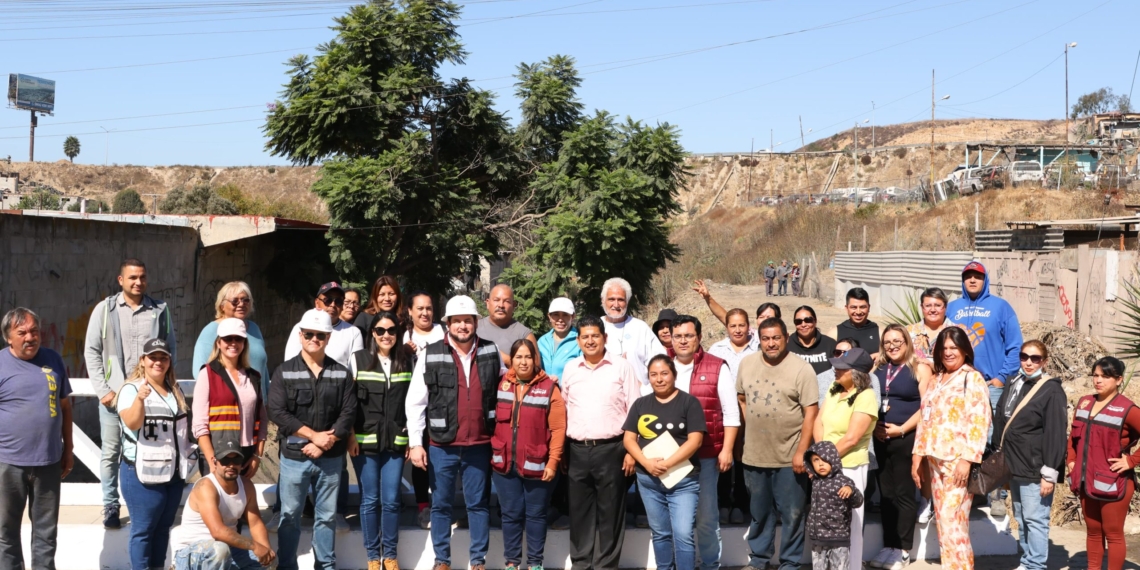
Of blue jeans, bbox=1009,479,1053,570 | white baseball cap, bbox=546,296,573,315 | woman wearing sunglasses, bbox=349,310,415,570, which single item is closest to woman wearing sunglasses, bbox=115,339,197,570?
woman wearing sunglasses, bbox=349,310,415,570

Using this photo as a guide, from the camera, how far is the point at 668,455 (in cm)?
566

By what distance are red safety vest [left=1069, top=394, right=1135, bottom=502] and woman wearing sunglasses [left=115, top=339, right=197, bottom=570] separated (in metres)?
5.57

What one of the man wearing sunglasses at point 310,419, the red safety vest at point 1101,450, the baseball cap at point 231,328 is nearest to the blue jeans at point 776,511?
the red safety vest at point 1101,450

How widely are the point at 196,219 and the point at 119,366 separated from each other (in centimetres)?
1060

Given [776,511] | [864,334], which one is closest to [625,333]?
[776,511]

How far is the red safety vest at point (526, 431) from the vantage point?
5.80 m

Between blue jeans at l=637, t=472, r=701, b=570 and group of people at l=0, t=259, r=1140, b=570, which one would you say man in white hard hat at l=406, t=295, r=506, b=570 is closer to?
group of people at l=0, t=259, r=1140, b=570

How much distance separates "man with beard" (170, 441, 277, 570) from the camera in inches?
195

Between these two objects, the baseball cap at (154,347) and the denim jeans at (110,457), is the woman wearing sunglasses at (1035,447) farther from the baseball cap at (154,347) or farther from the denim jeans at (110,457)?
the denim jeans at (110,457)

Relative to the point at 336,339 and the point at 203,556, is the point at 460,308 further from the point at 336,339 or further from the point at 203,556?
the point at 203,556

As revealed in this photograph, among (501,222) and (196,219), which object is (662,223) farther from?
(196,219)

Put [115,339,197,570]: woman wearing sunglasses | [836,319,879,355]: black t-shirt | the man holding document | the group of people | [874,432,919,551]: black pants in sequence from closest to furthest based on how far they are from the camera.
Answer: [115,339,197,570]: woman wearing sunglasses < the group of people < the man holding document < [874,432,919,551]: black pants < [836,319,879,355]: black t-shirt

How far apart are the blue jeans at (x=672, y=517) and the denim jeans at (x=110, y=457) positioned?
11.1 feet

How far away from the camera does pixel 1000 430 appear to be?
6.40 meters
